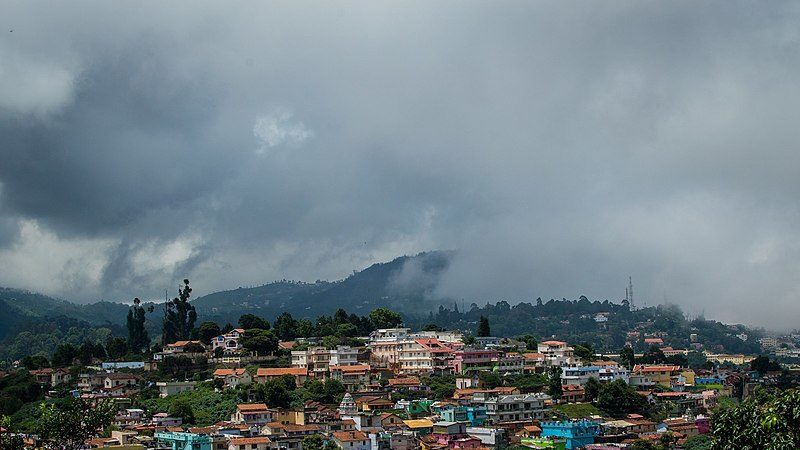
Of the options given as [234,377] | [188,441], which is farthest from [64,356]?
[188,441]

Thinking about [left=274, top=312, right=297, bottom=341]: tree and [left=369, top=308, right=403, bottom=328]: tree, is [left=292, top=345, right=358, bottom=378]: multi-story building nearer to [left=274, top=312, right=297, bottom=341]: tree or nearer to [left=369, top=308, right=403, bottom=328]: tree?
[left=274, top=312, right=297, bottom=341]: tree

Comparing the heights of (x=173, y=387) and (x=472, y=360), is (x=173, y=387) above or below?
below

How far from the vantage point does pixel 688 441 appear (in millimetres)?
65938

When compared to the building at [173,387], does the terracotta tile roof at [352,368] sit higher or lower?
higher

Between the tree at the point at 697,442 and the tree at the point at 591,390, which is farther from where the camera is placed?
the tree at the point at 591,390

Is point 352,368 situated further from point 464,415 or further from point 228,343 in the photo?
point 228,343

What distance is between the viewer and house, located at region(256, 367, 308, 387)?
77.7 metres

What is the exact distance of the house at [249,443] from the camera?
61531mm

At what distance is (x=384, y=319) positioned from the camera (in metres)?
102

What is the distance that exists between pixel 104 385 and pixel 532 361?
1372 inches

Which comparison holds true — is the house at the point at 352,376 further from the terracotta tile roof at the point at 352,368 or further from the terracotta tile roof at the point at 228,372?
the terracotta tile roof at the point at 228,372

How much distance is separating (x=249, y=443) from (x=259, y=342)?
24.1 metres

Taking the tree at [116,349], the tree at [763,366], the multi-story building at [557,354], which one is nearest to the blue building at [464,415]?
the multi-story building at [557,354]

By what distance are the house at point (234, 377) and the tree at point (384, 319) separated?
78.5 ft
